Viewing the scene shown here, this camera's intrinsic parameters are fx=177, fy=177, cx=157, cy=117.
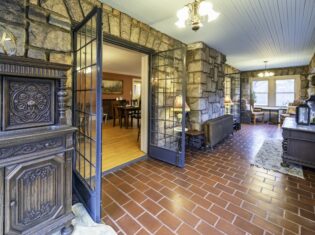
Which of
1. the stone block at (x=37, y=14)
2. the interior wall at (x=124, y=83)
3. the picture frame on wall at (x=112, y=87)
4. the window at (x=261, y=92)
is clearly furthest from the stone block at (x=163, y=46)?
the window at (x=261, y=92)

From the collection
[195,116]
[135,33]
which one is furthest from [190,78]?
[135,33]

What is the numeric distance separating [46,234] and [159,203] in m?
1.09

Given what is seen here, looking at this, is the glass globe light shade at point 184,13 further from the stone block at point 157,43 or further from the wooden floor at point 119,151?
the wooden floor at point 119,151

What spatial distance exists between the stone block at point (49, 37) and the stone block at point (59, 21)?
55mm

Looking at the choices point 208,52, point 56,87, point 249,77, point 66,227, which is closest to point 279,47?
point 208,52

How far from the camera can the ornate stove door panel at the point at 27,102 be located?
1269 millimetres

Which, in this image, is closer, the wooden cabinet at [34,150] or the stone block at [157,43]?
the wooden cabinet at [34,150]

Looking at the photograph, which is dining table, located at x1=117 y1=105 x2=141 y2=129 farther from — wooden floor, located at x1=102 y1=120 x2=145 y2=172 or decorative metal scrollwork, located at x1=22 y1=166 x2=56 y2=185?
decorative metal scrollwork, located at x1=22 y1=166 x2=56 y2=185

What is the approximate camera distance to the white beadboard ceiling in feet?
7.77

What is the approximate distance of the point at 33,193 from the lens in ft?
4.42

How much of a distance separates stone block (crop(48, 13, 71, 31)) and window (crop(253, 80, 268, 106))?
339 inches

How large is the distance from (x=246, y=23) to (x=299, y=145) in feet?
7.25

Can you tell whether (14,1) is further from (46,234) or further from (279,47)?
(279,47)

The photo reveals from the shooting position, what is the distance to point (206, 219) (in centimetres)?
175
